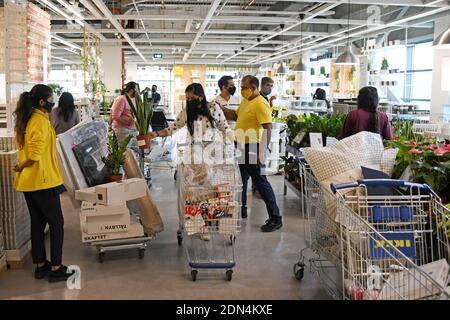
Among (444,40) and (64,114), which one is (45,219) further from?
(444,40)

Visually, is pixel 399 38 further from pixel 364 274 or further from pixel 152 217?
pixel 364 274

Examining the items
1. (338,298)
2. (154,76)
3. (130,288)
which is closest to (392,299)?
(338,298)

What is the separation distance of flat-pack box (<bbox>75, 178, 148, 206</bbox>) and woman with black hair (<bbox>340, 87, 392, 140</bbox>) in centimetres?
225

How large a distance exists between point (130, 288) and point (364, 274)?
189cm

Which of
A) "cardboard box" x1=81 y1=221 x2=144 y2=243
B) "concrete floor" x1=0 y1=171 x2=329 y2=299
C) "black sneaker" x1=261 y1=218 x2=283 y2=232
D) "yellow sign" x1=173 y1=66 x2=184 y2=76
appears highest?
"yellow sign" x1=173 y1=66 x2=184 y2=76

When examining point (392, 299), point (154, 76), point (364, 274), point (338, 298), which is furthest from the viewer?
point (154, 76)

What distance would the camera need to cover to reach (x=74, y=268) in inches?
167

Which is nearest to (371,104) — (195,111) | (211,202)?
(195,111)

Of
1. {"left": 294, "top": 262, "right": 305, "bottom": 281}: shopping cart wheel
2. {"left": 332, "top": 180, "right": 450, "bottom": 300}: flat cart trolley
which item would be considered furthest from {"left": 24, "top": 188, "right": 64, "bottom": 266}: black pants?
{"left": 332, "top": 180, "right": 450, "bottom": 300}: flat cart trolley

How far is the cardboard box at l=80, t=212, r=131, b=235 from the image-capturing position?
4.40m

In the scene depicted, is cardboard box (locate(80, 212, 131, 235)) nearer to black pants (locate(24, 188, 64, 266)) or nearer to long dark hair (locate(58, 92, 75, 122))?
black pants (locate(24, 188, 64, 266))

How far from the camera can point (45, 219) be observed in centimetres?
394

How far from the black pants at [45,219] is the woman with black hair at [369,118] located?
115 inches

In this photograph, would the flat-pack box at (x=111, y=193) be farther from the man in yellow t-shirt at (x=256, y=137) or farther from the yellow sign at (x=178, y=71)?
the yellow sign at (x=178, y=71)
